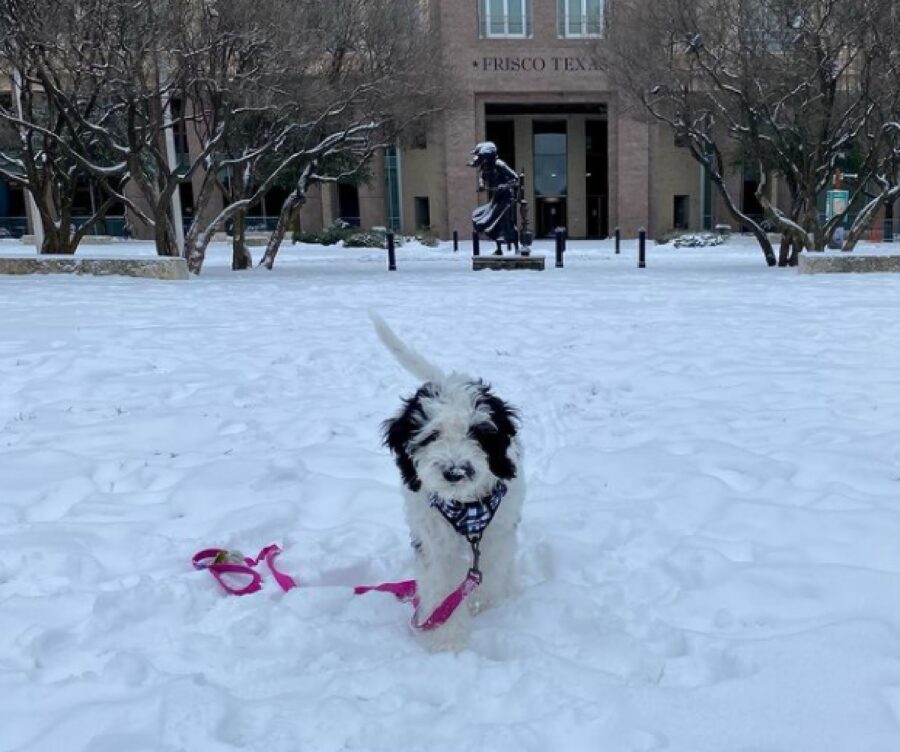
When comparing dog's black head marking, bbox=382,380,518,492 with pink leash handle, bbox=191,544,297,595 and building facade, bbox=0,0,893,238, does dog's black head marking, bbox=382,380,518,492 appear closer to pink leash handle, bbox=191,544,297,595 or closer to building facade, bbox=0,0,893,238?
pink leash handle, bbox=191,544,297,595

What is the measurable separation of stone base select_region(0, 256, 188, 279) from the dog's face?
13856 mm

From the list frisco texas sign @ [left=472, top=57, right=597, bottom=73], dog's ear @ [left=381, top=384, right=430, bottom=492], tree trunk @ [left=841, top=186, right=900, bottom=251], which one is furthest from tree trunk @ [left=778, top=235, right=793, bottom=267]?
frisco texas sign @ [left=472, top=57, right=597, bottom=73]

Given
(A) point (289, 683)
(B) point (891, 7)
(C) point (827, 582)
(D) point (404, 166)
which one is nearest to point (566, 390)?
(C) point (827, 582)

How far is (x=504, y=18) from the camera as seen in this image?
3747 cm

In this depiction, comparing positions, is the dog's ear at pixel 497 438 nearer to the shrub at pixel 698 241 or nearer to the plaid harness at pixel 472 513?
the plaid harness at pixel 472 513

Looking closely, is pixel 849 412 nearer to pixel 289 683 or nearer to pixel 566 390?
pixel 566 390

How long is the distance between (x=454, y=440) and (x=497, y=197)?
18667mm

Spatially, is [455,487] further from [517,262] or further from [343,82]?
[517,262]

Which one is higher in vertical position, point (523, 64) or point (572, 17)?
point (572, 17)

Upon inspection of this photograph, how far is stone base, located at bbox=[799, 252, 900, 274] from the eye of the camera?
51.1ft

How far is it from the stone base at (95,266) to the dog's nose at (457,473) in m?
14.2

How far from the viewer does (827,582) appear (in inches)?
121

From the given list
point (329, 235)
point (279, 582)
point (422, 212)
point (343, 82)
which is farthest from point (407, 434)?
point (422, 212)

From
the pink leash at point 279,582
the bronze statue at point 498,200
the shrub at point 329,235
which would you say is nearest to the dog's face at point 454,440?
the pink leash at point 279,582
